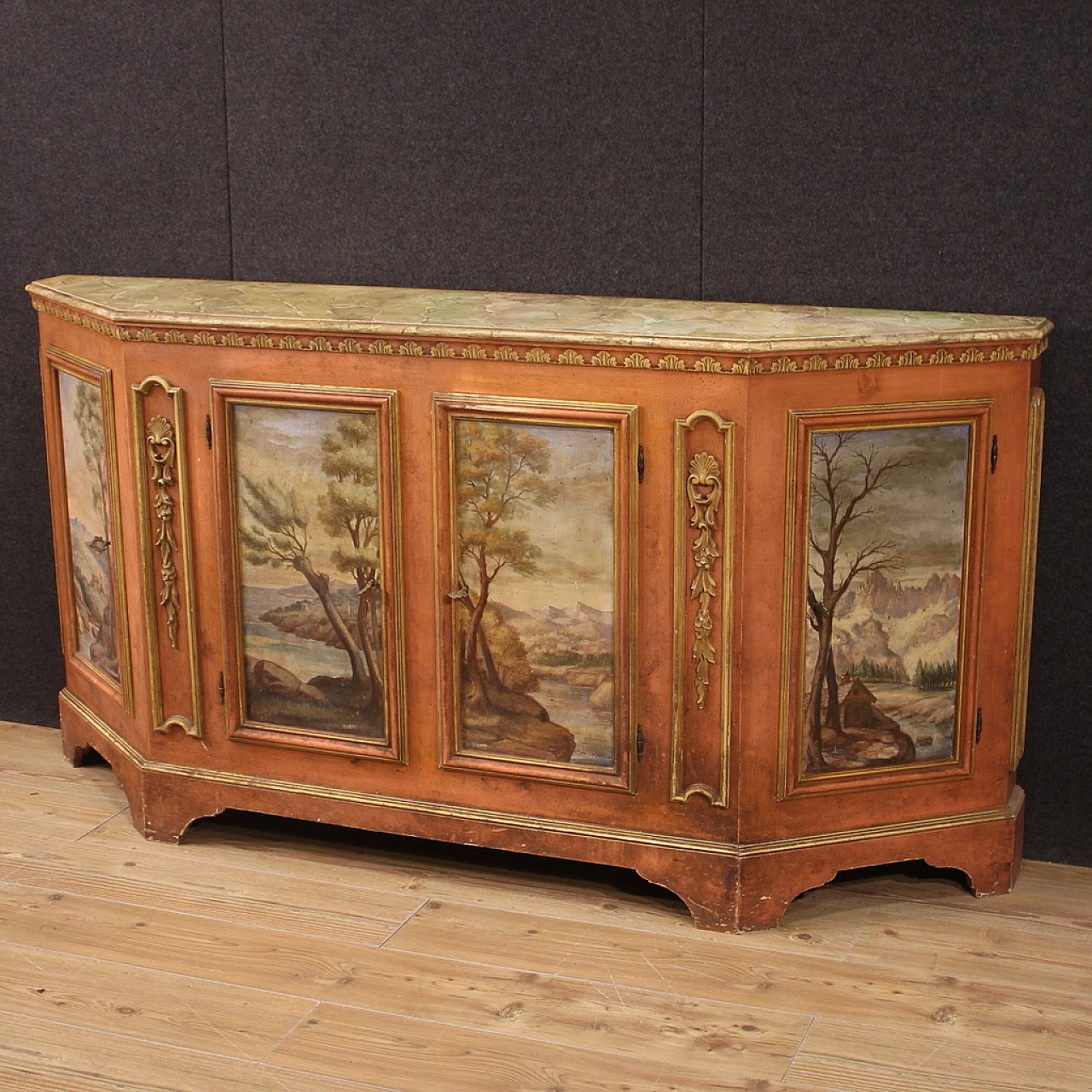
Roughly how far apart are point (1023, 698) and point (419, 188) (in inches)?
69.0

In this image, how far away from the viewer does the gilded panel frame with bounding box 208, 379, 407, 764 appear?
3.15 metres

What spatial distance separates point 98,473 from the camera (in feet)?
11.7

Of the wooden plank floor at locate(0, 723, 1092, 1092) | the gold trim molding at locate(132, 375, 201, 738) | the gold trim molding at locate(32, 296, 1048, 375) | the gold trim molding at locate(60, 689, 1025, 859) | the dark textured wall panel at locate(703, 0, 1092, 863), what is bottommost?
the wooden plank floor at locate(0, 723, 1092, 1092)

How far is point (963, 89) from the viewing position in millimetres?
3146

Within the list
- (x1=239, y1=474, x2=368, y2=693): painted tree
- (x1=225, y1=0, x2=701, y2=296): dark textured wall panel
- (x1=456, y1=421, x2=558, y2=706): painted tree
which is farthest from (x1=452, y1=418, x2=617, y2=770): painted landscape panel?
(x1=225, y1=0, x2=701, y2=296): dark textured wall panel

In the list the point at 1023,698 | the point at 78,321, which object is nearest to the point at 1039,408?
the point at 1023,698

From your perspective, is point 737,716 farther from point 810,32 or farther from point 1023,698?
point 810,32

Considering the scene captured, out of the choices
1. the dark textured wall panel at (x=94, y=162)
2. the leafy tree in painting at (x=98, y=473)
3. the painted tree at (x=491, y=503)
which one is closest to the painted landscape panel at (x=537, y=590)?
the painted tree at (x=491, y=503)

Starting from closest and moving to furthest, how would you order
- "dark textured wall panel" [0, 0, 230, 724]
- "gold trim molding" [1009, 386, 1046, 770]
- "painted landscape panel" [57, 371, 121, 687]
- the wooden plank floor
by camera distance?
the wooden plank floor < "gold trim molding" [1009, 386, 1046, 770] < "painted landscape panel" [57, 371, 121, 687] < "dark textured wall panel" [0, 0, 230, 724]

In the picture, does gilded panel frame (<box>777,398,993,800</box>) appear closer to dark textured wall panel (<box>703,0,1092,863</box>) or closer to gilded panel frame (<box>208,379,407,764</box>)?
dark textured wall panel (<box>703,0,1092,863</box>)

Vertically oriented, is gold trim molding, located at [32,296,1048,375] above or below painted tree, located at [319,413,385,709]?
above

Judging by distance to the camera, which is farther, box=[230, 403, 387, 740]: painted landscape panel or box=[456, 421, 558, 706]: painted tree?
box=[230, 403, 387, 740]: painted landscape panel

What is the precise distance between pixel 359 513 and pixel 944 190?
1364mm

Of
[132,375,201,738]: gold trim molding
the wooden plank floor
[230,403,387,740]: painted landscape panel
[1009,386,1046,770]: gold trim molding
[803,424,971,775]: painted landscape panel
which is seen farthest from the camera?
[132,375,201,738]: gold trim molding
